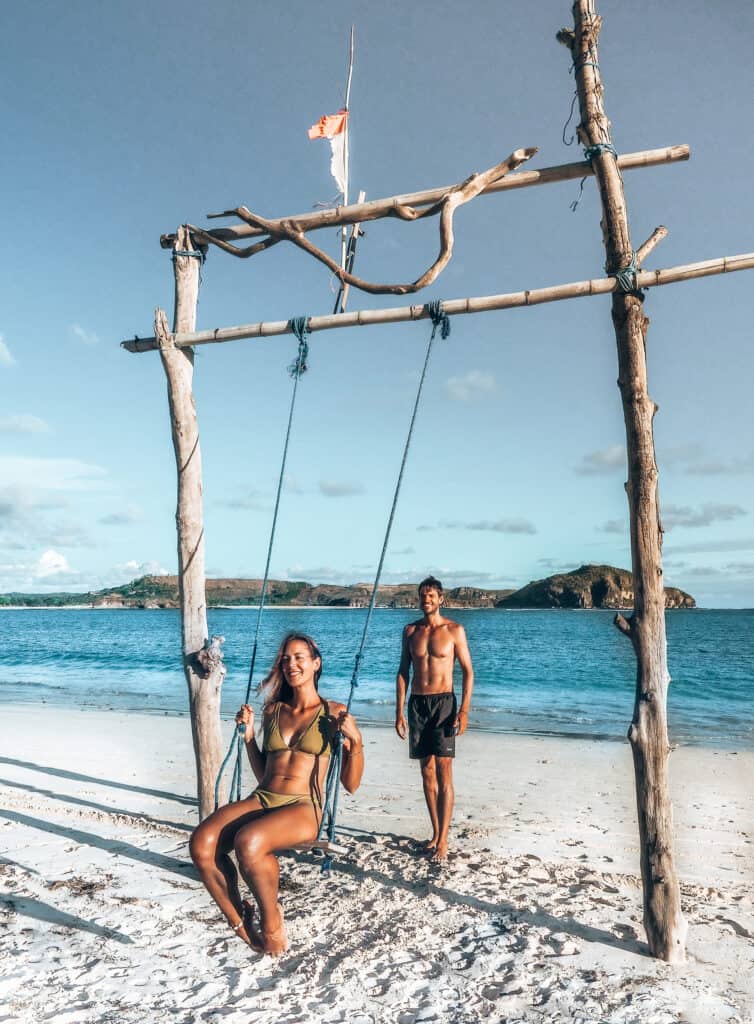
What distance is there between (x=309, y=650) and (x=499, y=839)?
252 centimetres

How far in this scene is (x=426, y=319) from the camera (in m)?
4.25

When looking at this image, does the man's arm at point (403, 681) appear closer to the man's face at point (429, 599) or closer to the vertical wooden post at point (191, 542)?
the man's face at point (429, 599)

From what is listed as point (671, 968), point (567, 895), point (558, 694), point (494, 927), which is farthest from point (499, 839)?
point (558, 694)

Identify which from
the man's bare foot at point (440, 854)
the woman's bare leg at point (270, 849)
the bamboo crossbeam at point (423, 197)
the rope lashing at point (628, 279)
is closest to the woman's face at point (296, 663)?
the woman's bare leg at point (270, 849)

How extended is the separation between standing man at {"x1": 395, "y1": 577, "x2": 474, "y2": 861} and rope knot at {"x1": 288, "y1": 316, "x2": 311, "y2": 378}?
1.57 m

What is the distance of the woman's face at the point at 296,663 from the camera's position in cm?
348

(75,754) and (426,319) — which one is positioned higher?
(426,319)

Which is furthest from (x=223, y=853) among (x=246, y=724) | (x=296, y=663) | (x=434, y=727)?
(x=434, y=727)

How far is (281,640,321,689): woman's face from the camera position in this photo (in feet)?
11.4

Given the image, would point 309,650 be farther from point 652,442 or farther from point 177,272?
point 177,272

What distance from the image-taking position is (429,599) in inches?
188

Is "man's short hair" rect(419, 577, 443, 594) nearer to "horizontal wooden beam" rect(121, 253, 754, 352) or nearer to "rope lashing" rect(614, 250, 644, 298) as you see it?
"horizontal wooden beam" rect(121, 253, 754, 352)

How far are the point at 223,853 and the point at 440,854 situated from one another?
6.07 feet

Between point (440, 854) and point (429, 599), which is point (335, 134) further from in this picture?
point (440, 854)
